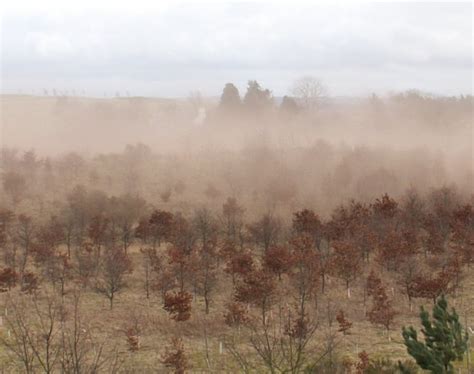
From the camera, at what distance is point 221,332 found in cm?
2872

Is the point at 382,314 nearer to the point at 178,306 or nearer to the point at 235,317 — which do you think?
the point at 235,317

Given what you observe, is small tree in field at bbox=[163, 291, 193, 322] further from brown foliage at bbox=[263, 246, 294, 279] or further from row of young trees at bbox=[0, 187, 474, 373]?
brown foliage at bbox=[263, 246, 294, 279]

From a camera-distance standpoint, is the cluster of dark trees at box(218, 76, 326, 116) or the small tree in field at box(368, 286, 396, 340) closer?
the small tree in field at box(368, 286, 396, 340)

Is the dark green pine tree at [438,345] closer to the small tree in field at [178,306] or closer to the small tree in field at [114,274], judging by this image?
the small tree in field at [178,306]

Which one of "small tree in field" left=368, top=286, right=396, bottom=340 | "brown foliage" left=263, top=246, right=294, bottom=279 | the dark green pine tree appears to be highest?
the dark green pine tree

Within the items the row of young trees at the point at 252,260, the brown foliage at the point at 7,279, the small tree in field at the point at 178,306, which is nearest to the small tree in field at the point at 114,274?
the row of young trees at the point at 252,260

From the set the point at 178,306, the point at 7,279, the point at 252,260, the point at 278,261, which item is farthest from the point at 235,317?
the point at 7,279

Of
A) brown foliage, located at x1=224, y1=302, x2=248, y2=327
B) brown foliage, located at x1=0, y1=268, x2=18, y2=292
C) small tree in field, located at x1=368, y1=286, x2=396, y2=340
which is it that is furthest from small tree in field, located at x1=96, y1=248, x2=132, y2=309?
small tree in field, located at x1=368, y1=286, x2=396, y2=340

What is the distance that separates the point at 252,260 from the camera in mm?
37469

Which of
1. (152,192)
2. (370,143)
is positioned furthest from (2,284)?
(370,143)

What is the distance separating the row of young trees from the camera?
29562mm

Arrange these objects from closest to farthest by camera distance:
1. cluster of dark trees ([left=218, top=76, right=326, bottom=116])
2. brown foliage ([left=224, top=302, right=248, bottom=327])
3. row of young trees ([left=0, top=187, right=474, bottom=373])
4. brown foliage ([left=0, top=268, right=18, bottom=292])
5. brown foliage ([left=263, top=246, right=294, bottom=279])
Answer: brown foliage ([left=224, top=302, right=248, bottom=327]), row of young trees ([left=0, top=187, right=474, bottom=373]), brown foliage ([left=0, top=268, right=18, bottom=292]), brown foliage ([left=263, top=246, right=294, bottom=279]), cluster of dark trees ([left=218, top=76, right=326, bottom=116])

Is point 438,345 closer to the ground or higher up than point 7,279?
higher up

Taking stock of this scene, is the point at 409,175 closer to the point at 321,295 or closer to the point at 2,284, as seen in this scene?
the point at 321,295
